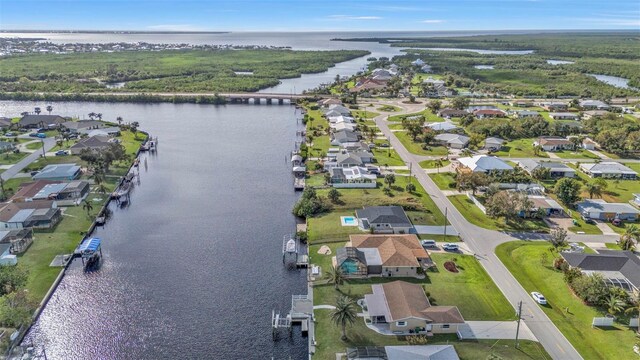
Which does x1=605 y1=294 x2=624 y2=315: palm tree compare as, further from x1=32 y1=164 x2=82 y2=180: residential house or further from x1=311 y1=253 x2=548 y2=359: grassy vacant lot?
x1=32 y1=164 x2=82 y2=180: residential house

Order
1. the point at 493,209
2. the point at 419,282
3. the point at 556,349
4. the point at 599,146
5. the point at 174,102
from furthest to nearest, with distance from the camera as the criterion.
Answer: the point at 174,102 < the point at 599,146 < the point at 493,209 < the point at 419,282 < the point at 556,349

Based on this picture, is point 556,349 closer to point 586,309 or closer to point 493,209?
point 586,309

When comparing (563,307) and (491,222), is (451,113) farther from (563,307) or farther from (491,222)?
(563,307)

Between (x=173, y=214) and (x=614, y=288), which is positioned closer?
(x=614, y=288)

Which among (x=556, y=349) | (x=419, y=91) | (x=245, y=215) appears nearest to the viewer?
(x=556, y=349)

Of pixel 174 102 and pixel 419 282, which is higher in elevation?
pixel 174 102

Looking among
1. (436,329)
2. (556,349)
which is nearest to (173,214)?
(436,329)

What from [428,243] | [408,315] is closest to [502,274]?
[428,243]
